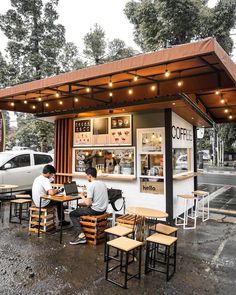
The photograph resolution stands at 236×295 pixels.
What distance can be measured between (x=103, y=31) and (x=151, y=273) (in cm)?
1824

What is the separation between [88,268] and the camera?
13.2 feet

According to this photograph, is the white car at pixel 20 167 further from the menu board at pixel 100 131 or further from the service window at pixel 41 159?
the menu board at pixel 100 131

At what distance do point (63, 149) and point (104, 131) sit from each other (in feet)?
5.88

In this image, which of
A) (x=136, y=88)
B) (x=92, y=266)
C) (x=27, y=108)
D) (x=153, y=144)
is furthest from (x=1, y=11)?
(x=92, y=266)

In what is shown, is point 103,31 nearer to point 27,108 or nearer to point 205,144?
point 27,108

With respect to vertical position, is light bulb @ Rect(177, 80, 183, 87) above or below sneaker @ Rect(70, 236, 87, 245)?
above

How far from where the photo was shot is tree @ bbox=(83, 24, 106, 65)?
18.2 m

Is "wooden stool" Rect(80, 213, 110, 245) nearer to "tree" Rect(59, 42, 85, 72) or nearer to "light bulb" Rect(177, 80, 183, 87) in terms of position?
"light bulb" Rect(177, 80, 183, 87)

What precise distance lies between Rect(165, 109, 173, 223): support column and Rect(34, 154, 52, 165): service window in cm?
621

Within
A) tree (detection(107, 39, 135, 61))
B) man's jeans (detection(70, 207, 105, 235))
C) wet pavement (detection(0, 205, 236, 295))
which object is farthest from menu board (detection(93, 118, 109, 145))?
tree (detection(107, 39, 135, 61))

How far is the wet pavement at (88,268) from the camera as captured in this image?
341cm

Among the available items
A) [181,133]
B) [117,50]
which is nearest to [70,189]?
[181,133]

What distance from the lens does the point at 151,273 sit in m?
3.86

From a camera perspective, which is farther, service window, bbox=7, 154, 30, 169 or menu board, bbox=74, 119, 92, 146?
service window, bbox=7, 154, 30, 169
